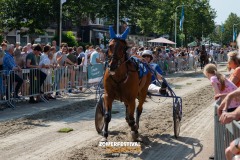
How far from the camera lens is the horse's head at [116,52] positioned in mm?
7084

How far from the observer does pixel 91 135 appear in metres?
8.64

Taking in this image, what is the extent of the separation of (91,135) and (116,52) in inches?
88.5

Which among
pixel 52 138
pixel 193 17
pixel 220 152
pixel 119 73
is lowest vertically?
pixel 52 138

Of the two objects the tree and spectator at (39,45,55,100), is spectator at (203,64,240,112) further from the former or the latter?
the tree

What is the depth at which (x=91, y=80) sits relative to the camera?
17062 mm

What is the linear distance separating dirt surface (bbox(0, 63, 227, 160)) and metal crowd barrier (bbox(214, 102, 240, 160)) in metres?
1.75

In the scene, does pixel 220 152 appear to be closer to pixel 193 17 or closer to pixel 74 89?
pixel 74 89

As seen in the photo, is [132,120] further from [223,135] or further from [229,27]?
[229,27]

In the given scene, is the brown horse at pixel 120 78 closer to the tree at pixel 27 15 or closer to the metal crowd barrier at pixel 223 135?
the metal crowd barrier at pixel 223 135

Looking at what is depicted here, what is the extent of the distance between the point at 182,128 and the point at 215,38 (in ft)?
316

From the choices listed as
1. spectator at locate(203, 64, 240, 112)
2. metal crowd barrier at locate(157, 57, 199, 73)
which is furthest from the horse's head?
metal crowd barrier at locate(157, 57, 199, 73)

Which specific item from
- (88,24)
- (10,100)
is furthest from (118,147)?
(88,24)

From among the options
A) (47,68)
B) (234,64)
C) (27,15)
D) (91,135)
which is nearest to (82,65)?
(47,68)

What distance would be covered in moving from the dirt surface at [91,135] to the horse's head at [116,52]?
1.49 m
